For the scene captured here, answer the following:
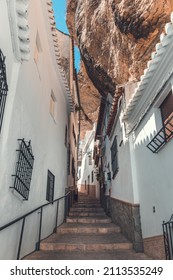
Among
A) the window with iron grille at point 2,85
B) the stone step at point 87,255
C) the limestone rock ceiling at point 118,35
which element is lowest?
the stone step at point 87,255

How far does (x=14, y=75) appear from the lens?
4.46m

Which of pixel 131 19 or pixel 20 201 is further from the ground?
pixel 131 19

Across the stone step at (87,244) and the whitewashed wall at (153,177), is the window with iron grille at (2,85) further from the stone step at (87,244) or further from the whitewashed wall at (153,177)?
the stone step at (87,244)

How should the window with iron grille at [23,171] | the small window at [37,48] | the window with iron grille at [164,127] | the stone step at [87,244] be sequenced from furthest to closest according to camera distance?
1. the small window at [37,48]
2. the stone step at [87,244]
3. the window with iron grille at [23,171]
4. the window with iron grille at [164,127]

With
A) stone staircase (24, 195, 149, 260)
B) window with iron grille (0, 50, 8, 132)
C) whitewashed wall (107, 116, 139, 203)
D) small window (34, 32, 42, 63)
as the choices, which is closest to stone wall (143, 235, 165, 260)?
stone staircase (24, 195, 149, 260)

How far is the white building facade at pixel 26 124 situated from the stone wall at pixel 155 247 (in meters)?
2.88

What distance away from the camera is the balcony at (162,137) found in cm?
401

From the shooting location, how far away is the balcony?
4.01 m

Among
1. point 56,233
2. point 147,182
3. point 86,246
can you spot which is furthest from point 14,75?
point 56,233

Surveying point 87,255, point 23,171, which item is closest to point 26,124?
point 23,171

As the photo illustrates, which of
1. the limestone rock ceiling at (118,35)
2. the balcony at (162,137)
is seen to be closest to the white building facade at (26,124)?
the limestone rock ceiling at (118,35)

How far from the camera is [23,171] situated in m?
4.77

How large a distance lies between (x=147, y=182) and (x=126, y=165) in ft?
5.71
